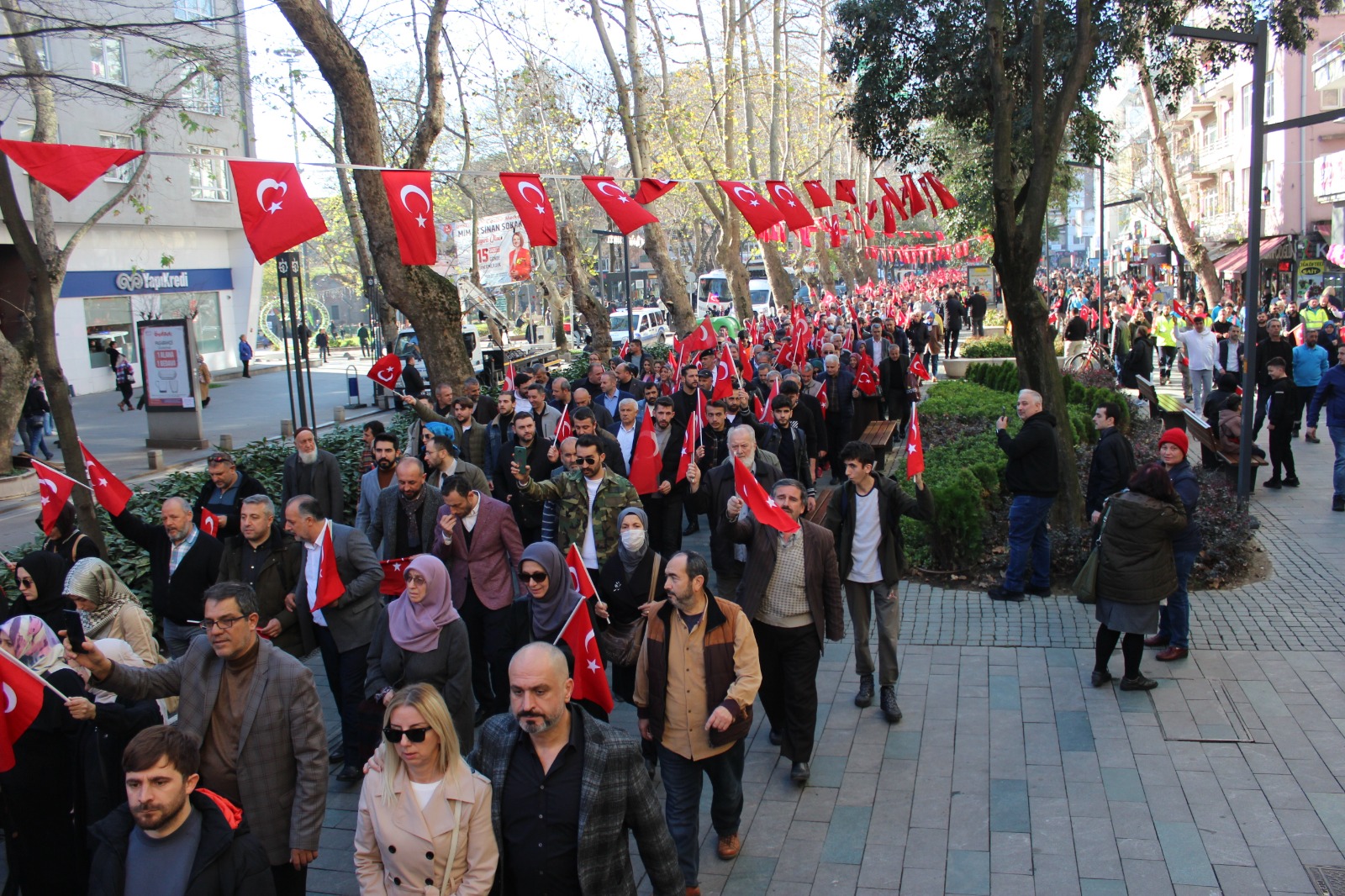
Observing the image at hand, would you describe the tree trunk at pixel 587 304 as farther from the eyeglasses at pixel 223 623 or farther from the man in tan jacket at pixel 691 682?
the eyeglasses at pixel 223 623

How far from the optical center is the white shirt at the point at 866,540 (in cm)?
664

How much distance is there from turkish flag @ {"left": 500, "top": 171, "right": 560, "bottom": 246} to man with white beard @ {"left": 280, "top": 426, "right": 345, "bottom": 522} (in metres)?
3.46

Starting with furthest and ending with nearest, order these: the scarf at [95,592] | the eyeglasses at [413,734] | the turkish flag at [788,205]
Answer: the turkish flag at [788,205] < the scarf at [95,592] < the eyeglasses at [413,734]

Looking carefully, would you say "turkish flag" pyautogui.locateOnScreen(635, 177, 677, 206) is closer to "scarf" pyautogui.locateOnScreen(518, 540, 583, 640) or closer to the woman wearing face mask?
the woman wearing face mask

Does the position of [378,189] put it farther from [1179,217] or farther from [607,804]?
[1179,217]

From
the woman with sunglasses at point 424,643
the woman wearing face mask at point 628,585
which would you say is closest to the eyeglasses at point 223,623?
the woman with sunglasses at point 424,643

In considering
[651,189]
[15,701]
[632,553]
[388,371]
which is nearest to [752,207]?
[651,189]

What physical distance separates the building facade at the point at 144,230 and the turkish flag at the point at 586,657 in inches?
961

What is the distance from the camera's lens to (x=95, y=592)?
532 cm

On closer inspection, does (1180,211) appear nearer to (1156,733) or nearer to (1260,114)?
(1260,114)

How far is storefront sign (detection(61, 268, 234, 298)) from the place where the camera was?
3388 cm

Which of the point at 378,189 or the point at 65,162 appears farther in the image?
the point at 378,189

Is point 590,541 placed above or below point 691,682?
above

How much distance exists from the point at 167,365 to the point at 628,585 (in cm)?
1839
